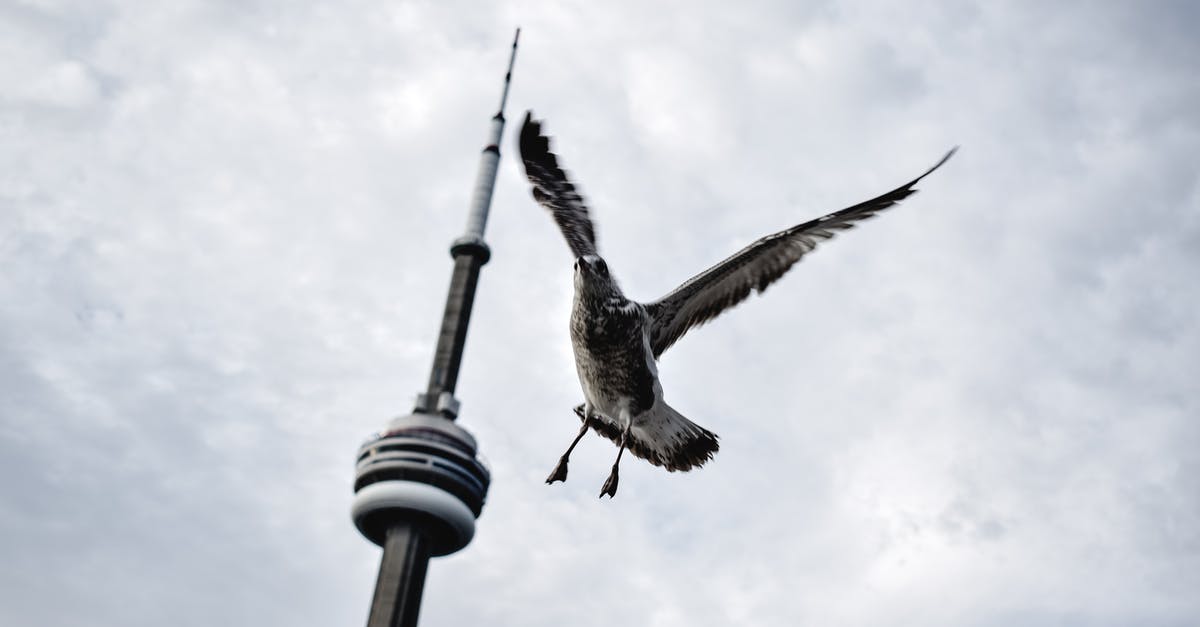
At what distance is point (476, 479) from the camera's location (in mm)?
75938

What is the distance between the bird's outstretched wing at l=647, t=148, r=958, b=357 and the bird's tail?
572mm

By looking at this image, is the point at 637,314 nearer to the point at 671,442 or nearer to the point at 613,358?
the point at 613,358

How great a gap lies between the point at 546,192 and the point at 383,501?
222ft

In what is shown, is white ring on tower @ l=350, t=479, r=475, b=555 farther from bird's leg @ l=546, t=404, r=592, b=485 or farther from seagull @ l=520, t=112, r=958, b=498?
bird's leg @ l=546, t=404, r=592, b=485

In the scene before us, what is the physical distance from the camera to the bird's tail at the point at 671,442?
8.44m

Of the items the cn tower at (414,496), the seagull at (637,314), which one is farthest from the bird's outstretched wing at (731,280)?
the cn tower at (414,496)

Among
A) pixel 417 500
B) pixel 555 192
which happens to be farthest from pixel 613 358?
pixel 417 500

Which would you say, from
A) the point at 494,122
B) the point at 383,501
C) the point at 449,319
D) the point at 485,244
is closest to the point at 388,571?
the point at 383,501

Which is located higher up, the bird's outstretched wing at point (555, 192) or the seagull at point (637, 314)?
the bird's outstretched wing at point (555, 192)

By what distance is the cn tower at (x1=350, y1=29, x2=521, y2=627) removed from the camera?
73.8 m

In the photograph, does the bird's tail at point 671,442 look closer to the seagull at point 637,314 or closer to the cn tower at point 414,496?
the seagull at point 637,314

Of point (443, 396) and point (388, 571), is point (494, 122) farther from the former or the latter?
point (388, 571)

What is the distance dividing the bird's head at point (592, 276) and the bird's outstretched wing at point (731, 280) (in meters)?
1.34

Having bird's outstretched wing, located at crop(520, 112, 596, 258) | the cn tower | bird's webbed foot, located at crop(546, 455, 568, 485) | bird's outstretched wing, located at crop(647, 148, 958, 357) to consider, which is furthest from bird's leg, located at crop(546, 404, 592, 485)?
the cn tower
